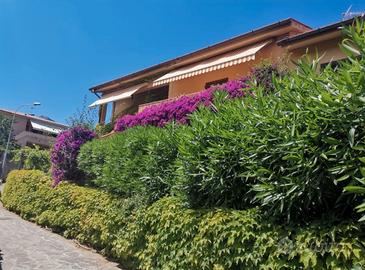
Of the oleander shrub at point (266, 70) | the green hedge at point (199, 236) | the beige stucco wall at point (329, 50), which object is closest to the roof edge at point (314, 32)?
the beige stucco wall at point (329, 50)

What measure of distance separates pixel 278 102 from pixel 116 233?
269 inches

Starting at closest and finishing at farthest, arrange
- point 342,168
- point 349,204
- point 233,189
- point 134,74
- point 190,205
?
point 342,168 → point 349,204 → point 233,189 → point 190,205 → point 134,74

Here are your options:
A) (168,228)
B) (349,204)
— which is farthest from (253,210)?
(168,228)

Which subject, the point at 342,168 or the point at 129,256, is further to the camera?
the point at 129,256

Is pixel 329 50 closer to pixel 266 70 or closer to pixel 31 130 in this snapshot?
pixel 266 70

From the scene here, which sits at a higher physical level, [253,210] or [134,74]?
[134,74]

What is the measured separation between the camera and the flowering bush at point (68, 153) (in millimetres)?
17297

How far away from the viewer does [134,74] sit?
1012 inches

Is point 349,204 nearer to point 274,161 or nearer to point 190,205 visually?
point 274,161

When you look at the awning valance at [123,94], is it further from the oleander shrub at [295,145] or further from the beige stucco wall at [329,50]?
the oleander shrub at [295,145]

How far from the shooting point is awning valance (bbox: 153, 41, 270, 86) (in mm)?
15796

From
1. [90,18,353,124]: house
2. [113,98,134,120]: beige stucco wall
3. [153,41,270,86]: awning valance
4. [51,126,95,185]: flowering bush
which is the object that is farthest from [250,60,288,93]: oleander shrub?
[113,98,134,120]: beige stucco wall

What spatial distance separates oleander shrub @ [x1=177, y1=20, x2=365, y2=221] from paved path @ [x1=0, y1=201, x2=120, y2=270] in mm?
5127

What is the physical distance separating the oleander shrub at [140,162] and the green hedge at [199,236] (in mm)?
432
